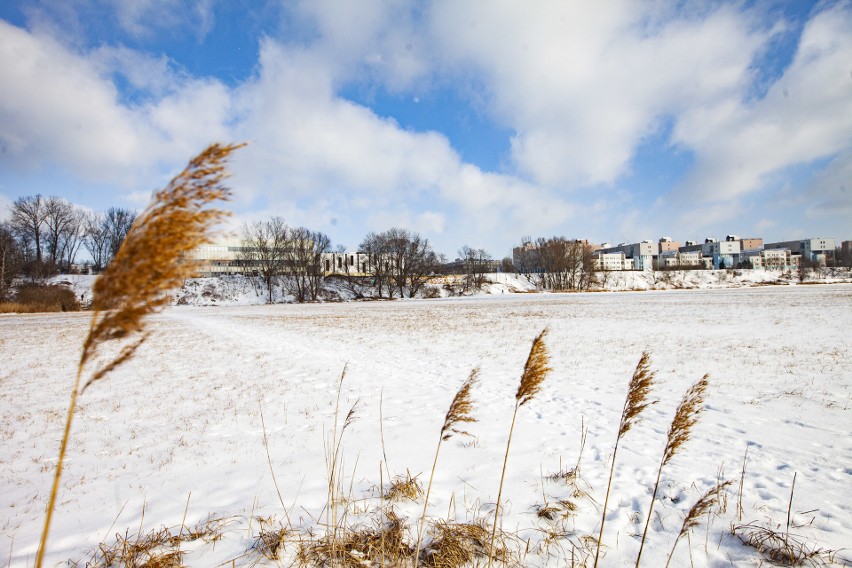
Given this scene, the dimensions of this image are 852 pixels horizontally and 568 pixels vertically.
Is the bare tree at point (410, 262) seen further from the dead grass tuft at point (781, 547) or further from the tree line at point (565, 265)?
the dead grass tuft at point (781, 547)

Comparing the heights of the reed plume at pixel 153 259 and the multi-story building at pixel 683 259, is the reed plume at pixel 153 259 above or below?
below

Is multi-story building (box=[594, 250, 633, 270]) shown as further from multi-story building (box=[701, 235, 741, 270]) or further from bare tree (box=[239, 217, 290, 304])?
bare tree (box=[239, 217, 290, 304])

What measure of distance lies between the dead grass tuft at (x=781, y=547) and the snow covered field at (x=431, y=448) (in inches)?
4.0

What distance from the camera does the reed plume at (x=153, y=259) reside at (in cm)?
147

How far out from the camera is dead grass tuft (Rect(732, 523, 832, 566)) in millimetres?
3148

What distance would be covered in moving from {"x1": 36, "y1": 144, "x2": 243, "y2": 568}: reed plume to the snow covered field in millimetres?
2667

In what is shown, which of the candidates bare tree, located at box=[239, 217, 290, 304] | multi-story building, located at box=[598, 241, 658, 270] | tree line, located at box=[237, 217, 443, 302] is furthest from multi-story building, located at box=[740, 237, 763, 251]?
bare tree, located at box=[239, 217, 290, 304]

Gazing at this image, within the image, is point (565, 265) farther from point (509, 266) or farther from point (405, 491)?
point (405, 491)

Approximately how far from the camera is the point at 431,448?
561cm

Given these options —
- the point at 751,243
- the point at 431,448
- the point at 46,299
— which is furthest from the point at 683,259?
the point at 46,299

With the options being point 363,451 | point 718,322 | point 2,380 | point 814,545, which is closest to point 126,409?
point 363,451

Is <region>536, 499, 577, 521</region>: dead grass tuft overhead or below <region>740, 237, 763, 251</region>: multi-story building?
below

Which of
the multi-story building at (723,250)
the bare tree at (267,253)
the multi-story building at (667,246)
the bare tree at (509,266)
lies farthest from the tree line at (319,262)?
the multi-story building at (667,246)

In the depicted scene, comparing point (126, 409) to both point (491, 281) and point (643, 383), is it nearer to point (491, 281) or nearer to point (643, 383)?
point (643, 383)
